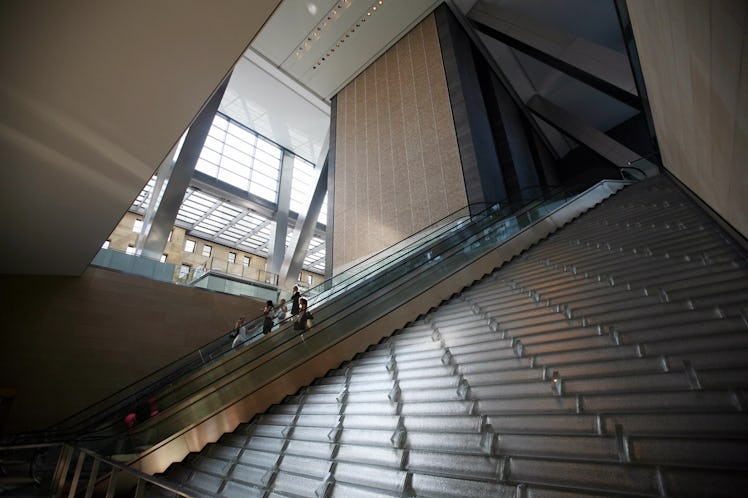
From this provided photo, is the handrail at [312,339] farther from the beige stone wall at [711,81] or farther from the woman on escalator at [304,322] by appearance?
the beige stone wall at [711,81]

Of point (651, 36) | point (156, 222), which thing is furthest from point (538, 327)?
point (156, 222)

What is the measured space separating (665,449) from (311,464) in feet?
7.91

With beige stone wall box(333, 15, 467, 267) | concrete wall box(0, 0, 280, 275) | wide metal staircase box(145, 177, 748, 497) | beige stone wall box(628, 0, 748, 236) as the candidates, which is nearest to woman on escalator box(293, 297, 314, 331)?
wide metal staircase box(145, 177, 748, 497)

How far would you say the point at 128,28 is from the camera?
3924 mm

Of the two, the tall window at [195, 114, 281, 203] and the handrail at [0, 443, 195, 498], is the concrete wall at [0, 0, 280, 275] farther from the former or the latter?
the tall window at [195, 114, 281, 203]

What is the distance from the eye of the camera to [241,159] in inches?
859

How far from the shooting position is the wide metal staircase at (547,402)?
6.57 feet

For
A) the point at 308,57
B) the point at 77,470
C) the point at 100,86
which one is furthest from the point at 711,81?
the point at 308,57

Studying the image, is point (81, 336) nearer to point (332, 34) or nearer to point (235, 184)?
point (235, 184)

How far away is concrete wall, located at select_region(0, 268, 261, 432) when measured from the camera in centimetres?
805

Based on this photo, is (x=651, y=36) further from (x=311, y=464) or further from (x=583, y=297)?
(x=311, y=464)

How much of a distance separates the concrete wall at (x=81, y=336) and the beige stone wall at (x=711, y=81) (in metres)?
12.0

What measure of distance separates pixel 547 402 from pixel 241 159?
22251mm

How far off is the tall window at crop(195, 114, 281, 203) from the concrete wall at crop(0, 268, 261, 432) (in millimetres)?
11297
